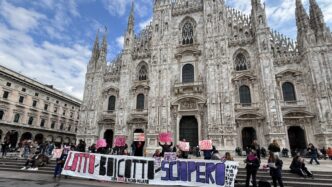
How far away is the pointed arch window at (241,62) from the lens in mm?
21375

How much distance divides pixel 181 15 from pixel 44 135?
32.0 m

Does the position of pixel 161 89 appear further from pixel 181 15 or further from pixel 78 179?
pixel 78 179

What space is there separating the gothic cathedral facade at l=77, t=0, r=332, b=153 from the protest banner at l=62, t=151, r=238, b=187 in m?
11.9

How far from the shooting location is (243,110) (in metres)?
19.6

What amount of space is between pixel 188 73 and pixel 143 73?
20.9ft

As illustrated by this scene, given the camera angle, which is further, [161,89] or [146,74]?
[146,74]

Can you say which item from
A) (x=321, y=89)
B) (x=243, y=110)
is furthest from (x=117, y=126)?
(x=321, y=89)

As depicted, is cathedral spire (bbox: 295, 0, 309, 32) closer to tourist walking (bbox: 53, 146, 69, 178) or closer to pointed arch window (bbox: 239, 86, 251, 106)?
pointed arch window (bbox: 239, 86, 251, 106)

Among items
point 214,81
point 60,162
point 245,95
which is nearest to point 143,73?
point 214,81

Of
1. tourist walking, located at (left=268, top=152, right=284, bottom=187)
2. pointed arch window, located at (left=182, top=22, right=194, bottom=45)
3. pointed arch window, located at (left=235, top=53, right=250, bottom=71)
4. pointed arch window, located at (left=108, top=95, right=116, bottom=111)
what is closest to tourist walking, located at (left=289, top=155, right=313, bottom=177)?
tourist walking, located at (left=268, top=152, right=284, bottom=187)

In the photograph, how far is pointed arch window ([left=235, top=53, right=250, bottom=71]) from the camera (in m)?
21.4

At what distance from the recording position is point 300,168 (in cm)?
867

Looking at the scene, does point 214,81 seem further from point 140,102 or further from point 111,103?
point 111,103

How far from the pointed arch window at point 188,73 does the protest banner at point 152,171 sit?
51.7ft
